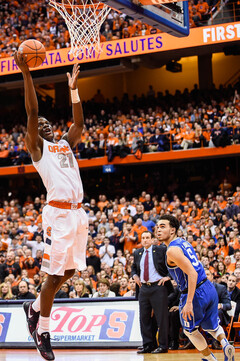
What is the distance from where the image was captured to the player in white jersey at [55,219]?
6340mm

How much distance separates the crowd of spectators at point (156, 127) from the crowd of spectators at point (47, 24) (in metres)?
2.96

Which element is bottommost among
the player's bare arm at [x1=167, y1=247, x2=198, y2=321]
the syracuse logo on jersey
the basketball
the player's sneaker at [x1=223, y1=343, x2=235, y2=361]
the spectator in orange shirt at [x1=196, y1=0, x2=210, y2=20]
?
the player's sneaker at [x1=223, y1=343, x2=235, y2=361]

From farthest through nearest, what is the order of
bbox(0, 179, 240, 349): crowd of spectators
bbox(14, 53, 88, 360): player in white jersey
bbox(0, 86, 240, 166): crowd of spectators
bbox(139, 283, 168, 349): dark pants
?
1. bbox(0, 86, 240, 166): crowd of spectators
2. bbox(0, 179, 240, 349): crowd of spectators
3. bbox(139, 283, 168, 349): dark pants
4. bbox(14, 53, 88, 360): player in white jersey

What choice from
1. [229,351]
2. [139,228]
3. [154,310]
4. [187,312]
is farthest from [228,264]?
[187,312]

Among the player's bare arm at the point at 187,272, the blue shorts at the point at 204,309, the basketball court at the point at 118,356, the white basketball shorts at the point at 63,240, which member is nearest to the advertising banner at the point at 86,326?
the basketball court at the point at 118,356

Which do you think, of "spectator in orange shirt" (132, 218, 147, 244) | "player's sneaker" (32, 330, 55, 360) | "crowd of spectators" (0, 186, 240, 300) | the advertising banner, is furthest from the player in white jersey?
"spectator in orange shirt" (132, 218, 147, 244)

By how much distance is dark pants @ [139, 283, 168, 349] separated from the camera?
1062 centimetres

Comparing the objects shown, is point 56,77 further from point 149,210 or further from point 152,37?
point 149,210

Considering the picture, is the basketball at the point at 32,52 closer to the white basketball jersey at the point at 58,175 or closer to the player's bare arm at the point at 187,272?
the white basketball jersey at the point at 58,175

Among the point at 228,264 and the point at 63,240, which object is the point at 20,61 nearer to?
the point at 63,240

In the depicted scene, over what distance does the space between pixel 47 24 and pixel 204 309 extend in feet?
66.2

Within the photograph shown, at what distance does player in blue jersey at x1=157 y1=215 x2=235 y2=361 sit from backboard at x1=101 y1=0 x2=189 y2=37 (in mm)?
3357

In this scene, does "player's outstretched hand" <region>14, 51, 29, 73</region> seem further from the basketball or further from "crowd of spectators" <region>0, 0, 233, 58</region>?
"crowd of spectators" <region>0, 0, 233, 58</region>

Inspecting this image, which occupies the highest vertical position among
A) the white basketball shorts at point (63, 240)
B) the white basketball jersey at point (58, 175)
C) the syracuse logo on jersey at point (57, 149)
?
the syracuse logo on jersey at point (57, 149)
